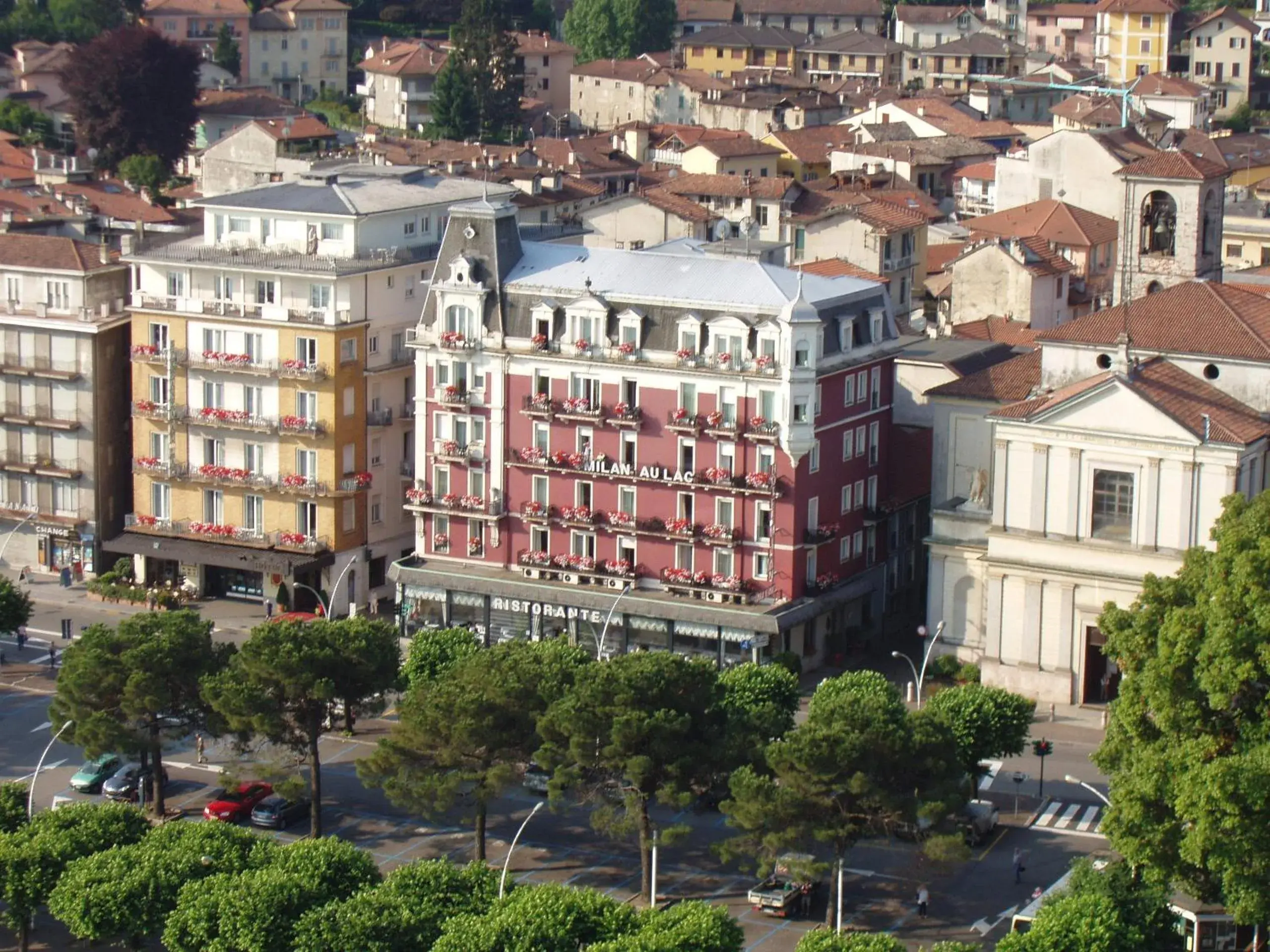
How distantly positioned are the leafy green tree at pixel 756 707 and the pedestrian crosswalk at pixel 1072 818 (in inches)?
380

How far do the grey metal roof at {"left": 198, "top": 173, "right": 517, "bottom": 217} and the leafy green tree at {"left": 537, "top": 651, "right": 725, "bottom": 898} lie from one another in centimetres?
3718

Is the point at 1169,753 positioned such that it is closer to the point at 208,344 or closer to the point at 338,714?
the point at 338,714

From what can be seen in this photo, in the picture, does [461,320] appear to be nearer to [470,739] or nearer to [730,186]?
[470,739]

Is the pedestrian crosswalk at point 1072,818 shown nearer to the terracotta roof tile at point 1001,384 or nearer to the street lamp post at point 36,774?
the terracotta roof tile at point 1001,384

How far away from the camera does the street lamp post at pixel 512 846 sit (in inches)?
3346

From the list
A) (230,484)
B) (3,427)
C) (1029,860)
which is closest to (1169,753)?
(1029,860)

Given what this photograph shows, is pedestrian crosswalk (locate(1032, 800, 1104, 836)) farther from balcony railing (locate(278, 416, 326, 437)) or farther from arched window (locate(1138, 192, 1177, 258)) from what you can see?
balcony railing (locate(278, 416, 326, 437))

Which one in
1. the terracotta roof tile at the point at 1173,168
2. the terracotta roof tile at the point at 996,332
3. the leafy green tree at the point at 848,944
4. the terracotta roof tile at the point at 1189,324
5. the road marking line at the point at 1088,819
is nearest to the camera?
the leafy green tree at the point at 848,944

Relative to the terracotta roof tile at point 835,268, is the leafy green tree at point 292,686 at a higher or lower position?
lower

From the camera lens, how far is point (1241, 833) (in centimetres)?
8194

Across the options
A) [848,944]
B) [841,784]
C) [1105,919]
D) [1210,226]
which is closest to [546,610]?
[841,784]

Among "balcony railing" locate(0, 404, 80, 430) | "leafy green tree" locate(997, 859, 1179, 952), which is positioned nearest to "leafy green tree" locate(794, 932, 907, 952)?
"leafy green tree" locate(997, 859, 1179, 952)

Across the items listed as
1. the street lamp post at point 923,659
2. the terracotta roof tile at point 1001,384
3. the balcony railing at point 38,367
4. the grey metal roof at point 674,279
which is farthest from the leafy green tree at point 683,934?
the balcony railing at point 38,367

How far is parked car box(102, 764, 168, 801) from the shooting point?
101 metres
